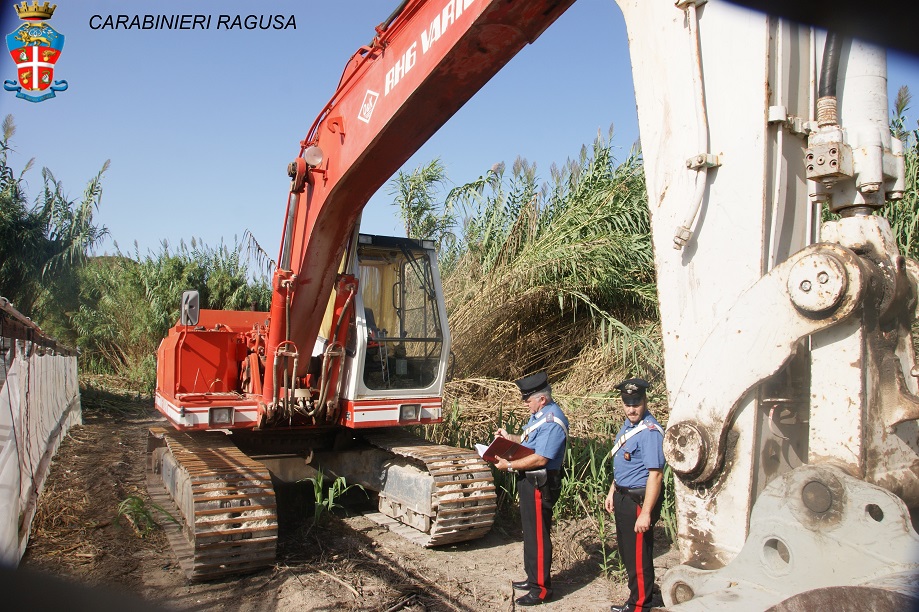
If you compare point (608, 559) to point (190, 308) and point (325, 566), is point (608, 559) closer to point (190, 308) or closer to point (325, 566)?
point (325, 566)

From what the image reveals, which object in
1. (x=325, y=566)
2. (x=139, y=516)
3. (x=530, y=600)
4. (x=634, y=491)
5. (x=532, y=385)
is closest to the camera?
(x=634, y=491)

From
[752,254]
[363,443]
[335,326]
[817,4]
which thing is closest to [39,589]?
[752,254]

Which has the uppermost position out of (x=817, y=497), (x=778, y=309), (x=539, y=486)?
(x=778, y=309)

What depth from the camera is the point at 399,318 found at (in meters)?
6.50

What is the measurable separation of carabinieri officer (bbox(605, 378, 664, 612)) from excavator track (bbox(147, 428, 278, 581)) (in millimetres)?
2351

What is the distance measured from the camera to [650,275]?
9773 mm

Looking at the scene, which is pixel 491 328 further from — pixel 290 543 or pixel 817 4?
pixel 817 4

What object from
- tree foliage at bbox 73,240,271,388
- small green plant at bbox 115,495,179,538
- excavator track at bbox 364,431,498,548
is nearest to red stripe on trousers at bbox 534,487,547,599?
excavator track at bbox 364,431,498,548

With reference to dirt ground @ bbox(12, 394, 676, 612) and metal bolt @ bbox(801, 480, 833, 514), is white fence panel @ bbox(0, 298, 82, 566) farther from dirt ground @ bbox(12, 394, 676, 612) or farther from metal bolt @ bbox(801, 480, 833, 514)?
metal bolt @ bbox(801, 480, 833, 514)

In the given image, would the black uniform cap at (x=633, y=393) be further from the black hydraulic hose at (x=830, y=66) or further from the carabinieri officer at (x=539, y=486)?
the black hydraulic hose at (x=830, y=66)

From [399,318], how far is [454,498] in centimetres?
172

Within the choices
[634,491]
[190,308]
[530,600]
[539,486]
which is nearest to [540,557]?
[530,600]

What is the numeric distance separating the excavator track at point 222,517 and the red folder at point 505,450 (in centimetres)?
158

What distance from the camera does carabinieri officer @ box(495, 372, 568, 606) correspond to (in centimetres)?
476
